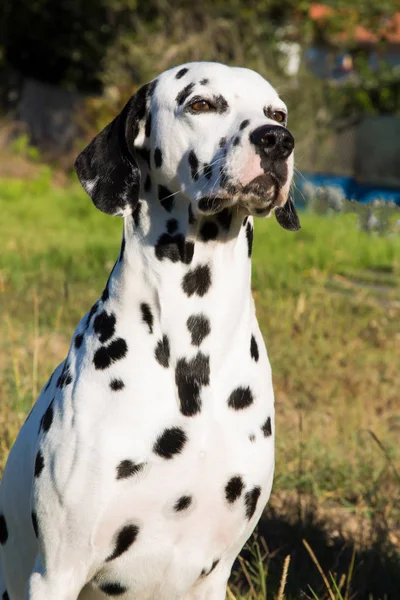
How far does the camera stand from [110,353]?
2.99 meters

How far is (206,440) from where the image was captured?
2.94 metres

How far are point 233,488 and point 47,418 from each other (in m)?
0.59

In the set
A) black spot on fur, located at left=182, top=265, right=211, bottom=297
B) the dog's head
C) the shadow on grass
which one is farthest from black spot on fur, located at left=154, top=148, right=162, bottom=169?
the shadow on grass

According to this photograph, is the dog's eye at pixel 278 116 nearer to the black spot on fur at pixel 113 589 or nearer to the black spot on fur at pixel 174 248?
the black spot on fur at pixel 174 248

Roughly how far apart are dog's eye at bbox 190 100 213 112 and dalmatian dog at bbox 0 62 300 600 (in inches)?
0.5

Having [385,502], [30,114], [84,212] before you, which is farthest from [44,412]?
[30,114]

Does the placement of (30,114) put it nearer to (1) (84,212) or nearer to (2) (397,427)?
(1) (84,212)

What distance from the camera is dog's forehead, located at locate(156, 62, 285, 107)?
3154 millimetres

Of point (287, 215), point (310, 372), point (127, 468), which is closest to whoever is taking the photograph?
point (127, 468)

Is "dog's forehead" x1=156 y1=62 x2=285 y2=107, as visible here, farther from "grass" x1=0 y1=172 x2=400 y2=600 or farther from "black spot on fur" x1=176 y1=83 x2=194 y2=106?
"grass" x1=0 y1=172 x2=400 y2=600

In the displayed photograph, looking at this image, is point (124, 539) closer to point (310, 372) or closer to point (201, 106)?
point (201, 106)

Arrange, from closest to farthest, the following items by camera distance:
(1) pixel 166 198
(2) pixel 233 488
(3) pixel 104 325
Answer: (2) pixel 233 488
(3) pixel 104 325
(1) pixel 166 198

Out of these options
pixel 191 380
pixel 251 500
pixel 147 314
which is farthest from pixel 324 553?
pixel 147 314

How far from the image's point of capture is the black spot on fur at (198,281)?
3143 millimetres
